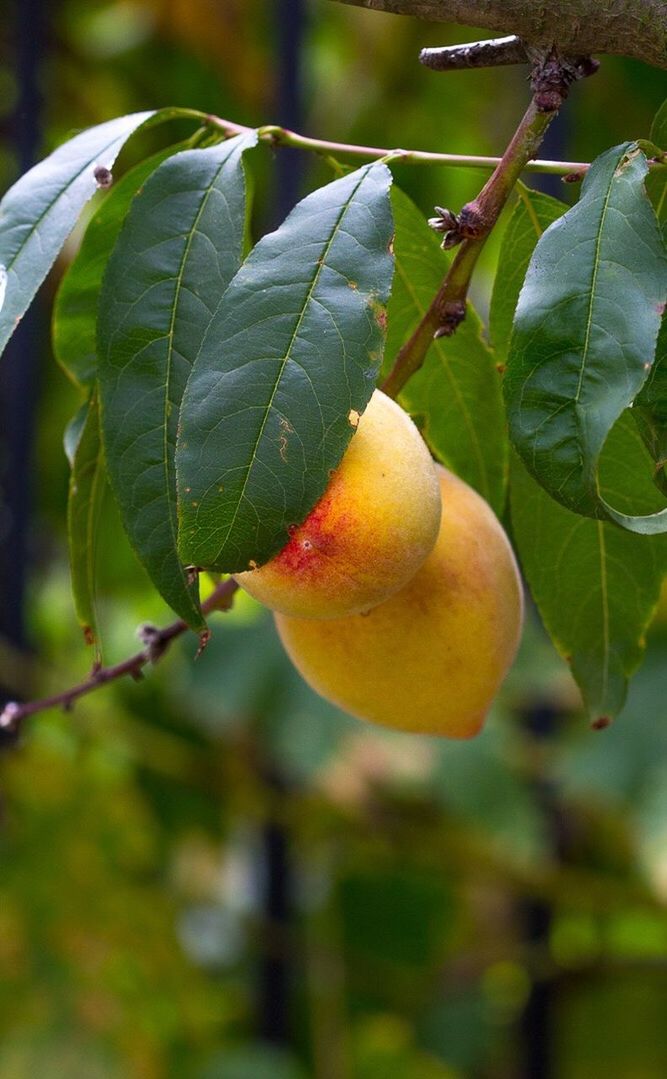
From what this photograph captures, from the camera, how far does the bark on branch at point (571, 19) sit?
0.43m

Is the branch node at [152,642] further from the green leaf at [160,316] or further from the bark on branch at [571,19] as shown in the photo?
the bark on branch at [571,19]

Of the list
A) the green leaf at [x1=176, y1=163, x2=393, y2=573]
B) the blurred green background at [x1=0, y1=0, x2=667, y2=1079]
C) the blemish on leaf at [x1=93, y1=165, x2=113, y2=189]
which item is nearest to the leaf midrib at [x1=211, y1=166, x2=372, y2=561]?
the green leaf at [x1=176, y1=163, x2=393, y2=573]

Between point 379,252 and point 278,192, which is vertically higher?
point 379,252

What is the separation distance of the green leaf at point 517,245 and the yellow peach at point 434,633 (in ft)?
0.24

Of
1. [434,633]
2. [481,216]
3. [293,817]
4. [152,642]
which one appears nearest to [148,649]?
[152,642]

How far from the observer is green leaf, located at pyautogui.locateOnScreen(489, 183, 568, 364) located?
1.71 ft

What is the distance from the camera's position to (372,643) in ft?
1.74

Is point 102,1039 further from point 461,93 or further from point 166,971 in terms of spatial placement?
point 461,93

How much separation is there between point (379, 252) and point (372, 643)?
163mm

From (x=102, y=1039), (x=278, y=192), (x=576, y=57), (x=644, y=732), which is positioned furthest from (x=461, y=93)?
(x=576, y=57)

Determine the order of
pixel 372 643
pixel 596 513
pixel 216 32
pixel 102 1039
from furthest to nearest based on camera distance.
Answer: pixel 216 32
pixel 102 1039
pixel 372 643
pixel 596 513

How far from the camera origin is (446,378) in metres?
0.59

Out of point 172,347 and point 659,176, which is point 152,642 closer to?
point 172,347

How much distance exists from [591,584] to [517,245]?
0.15 m
